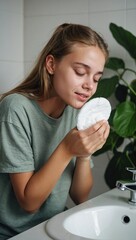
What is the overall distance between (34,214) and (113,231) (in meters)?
0.22

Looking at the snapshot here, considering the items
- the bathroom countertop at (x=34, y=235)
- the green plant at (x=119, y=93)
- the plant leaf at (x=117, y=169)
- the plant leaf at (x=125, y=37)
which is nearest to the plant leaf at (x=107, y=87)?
the green plant at (x=119, y=93)

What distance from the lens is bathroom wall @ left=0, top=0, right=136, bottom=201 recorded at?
4.29 ft

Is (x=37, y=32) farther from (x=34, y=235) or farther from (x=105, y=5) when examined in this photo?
(x=34, y=235)

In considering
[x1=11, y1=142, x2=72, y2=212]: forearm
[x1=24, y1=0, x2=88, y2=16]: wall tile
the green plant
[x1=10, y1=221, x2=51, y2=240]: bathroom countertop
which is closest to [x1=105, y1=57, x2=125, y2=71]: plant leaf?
the green plant

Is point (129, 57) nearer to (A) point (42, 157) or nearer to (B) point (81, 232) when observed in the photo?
(A) point (42, 157)

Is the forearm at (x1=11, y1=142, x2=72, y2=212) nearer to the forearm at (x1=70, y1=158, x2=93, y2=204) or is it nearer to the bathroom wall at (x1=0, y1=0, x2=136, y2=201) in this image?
the forearm at (x1=70, y1=158, x2=93, y2=204)

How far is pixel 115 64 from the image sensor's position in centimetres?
125

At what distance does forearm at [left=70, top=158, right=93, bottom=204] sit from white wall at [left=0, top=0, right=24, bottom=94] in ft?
1.90

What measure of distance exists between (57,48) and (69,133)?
240 millimetres

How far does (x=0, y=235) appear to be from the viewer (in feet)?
2.81

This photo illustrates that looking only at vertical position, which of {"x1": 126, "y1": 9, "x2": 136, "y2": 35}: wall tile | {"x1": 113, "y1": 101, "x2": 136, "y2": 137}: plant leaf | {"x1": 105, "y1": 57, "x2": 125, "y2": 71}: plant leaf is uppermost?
{"x1": 126, "y1": 9, "x2": 136, "y2": 35}: wall tile

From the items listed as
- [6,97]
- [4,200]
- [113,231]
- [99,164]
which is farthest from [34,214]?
[99,164]

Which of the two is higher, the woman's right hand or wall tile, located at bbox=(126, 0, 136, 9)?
wall tile, located at bbox=(126, 0, 136, 9)

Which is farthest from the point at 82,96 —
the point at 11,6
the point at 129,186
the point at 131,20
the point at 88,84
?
the point at 11,6
